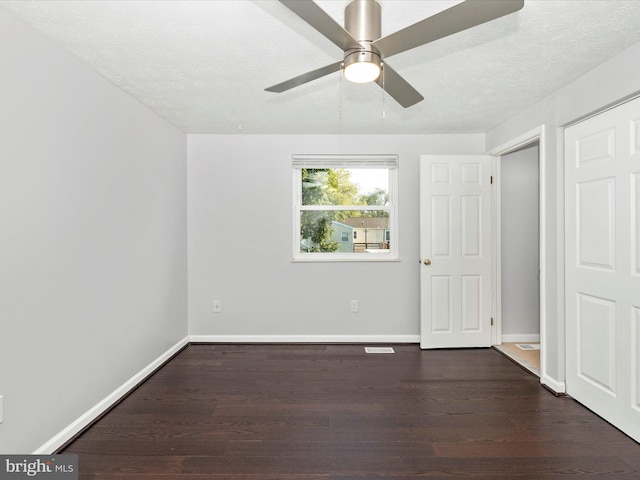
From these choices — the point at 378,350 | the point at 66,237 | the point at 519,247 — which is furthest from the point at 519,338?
the point at 66,237

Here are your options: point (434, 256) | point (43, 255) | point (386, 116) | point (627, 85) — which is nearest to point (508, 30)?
point (627, 85)

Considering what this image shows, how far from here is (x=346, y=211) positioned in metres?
4.11

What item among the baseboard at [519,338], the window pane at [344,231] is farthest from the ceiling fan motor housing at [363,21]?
the baseboard at [519,338]

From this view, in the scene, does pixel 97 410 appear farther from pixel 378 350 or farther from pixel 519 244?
pixel 519 244

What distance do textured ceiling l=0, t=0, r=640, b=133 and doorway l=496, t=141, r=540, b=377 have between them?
82 centimetres

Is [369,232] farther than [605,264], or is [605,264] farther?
[369,232]

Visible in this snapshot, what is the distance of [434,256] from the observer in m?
3.79

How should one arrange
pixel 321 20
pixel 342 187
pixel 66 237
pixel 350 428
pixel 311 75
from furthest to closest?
pixel 342 187, pixel 350 428, pixel 66 237, pixel 311 75, pixel 321 20

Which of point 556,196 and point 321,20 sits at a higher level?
point 321,20

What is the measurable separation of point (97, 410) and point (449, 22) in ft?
9.62

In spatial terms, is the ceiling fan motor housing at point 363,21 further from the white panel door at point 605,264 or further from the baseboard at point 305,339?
the baseboard at point 305,339

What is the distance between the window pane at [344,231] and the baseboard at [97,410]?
188 cm

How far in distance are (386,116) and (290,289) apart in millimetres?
2043

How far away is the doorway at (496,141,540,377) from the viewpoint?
3.89 metres
